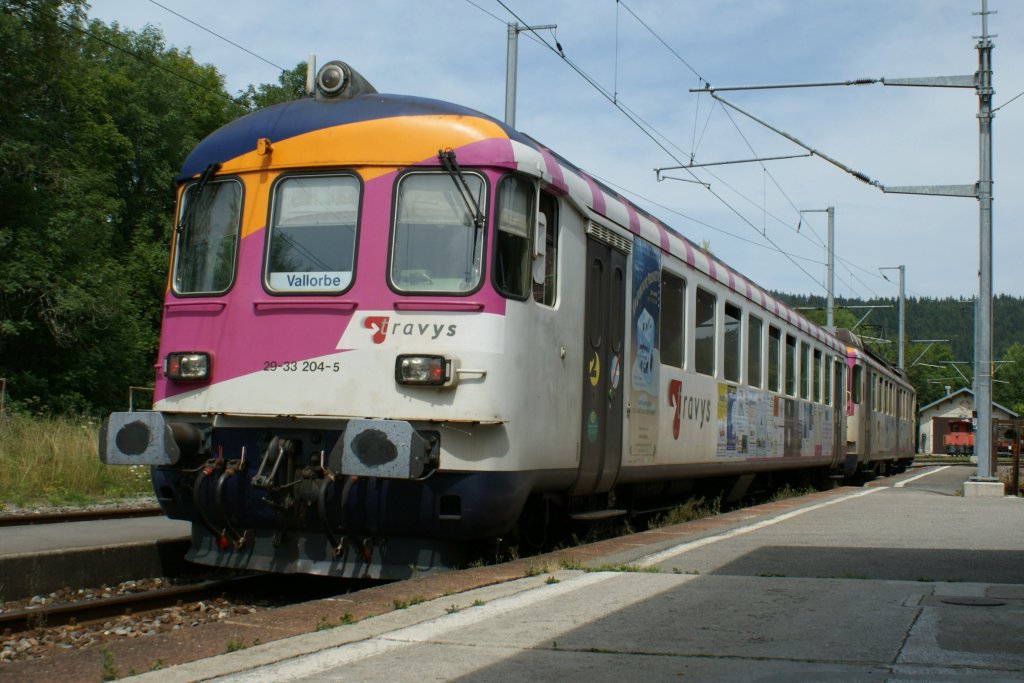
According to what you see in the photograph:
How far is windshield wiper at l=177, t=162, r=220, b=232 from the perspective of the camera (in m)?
7.64

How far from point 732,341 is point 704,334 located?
3.98 ft

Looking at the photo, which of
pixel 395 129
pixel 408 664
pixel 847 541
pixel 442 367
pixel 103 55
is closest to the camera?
pixel 408 664

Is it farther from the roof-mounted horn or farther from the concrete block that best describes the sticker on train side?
the concrete block

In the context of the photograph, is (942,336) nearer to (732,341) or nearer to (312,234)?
(732,341)

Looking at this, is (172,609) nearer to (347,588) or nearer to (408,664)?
(347,588)

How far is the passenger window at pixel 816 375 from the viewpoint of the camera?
Result: 1787cm

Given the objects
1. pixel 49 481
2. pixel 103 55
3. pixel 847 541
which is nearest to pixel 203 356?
pixel 847 541

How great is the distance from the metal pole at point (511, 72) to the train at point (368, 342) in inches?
334

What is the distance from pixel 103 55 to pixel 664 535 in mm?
39498

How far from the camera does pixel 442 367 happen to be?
6.67 meters

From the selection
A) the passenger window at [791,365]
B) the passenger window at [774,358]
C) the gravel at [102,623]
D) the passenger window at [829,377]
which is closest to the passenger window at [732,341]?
the passenger window at [774,358]

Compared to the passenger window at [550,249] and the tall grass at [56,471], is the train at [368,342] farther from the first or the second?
the tall grass at [56,471]

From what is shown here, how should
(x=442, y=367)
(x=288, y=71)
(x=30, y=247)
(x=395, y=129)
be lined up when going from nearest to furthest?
(x=442, y=367)
(x=395, y=129)
(x=30, y=247)
(x=288, y=71)

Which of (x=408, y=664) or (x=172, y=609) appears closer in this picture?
(x=408, y=664)
